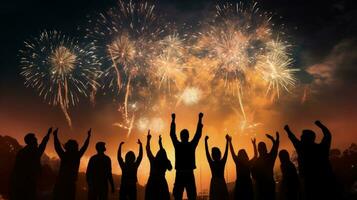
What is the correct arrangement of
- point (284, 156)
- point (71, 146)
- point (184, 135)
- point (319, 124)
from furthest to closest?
point (284, 156) < point (71, 146) < point (184, 135) < point (319, 124)

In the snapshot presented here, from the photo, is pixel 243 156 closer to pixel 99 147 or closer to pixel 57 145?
pixel 99 147

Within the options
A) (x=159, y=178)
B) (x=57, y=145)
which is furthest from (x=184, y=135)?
(x=57, y=145)

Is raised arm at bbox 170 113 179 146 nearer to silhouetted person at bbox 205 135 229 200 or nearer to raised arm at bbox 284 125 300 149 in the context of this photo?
silhouetted person at bbox 205 135 229 200

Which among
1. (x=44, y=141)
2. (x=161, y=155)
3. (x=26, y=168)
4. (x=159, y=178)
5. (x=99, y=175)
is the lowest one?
(x=159, y=178)

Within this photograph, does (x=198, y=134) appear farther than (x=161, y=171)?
No

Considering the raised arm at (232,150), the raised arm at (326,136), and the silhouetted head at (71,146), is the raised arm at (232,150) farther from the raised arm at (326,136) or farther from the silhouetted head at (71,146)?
the silhouetted head at (71,146)

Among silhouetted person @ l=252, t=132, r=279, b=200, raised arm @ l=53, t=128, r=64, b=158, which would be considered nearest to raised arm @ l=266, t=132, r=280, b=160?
silhouetted person @ l=252, t=132, r=279, b=200

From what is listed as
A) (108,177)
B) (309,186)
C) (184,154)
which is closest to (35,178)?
(108,177)
